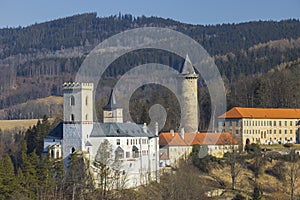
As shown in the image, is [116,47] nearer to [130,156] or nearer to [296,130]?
[296,130]

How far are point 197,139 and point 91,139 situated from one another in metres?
14.8

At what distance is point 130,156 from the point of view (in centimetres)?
5650

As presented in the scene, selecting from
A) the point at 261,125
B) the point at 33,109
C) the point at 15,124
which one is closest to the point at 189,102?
the point at 261,125

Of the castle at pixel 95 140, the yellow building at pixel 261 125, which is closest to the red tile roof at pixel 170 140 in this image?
the castle at pixel 95 140

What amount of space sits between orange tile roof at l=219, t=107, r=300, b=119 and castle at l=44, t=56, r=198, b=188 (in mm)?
15836

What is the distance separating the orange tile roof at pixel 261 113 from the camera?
72.9 meters

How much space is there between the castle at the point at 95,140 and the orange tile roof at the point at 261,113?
52.0 ft

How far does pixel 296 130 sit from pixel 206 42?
111 m

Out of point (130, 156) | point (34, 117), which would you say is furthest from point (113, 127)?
point (34, 117)

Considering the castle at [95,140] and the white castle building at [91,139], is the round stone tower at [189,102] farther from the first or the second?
the white castle building at [91,139]

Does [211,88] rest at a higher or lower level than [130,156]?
higher

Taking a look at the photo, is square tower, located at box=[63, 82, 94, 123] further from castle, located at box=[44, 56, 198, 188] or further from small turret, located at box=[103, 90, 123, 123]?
small turret, located at box=[103, 90, 123, 123]

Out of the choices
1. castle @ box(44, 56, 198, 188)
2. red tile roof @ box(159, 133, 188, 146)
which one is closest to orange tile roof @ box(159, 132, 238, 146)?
red tile roof @ box(159, 133, 188, 146)

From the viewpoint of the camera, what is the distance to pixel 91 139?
178 ft
